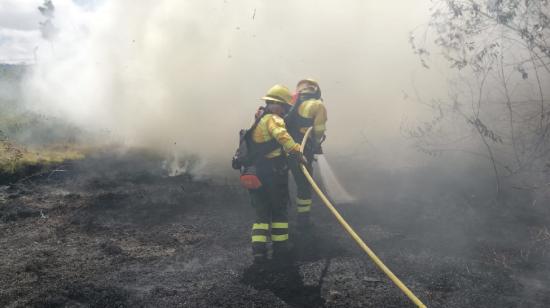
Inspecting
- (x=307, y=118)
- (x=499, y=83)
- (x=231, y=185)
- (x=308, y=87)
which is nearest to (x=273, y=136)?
(x=307, y=118)

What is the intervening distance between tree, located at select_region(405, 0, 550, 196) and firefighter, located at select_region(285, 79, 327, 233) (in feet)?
6.60

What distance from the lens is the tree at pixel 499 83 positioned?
5.89 m

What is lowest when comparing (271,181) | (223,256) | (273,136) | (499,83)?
(223,256)

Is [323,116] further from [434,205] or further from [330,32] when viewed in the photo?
[330,32]

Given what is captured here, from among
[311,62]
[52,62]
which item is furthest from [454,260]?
[52,62]

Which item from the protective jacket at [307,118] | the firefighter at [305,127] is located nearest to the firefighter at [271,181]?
the firefighter at [305,127]

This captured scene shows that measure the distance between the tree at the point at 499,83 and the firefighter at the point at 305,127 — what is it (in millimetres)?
2012

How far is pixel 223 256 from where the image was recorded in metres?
4.85

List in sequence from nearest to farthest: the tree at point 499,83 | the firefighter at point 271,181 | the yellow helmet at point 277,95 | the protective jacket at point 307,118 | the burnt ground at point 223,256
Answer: the burnt ground at point 223,256
the firefighter at point 271,181
the yellow helmet at point 277,95
the protective jacket at point 307,118
the tree at point 499,83

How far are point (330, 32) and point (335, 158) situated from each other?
4.39 metres

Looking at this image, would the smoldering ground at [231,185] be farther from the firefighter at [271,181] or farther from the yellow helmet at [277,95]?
the yellow helmet at [277,95]

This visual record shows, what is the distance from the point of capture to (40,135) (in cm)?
1093

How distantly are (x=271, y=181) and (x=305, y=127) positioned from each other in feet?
4.16

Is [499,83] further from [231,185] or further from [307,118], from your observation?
[231,185]
